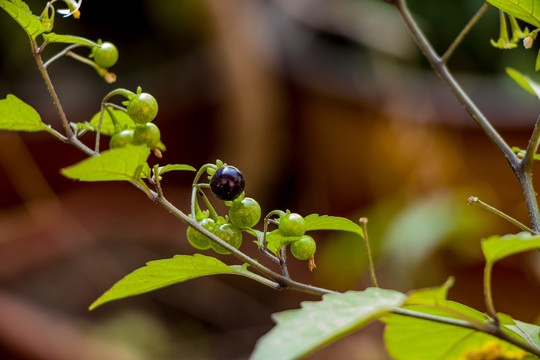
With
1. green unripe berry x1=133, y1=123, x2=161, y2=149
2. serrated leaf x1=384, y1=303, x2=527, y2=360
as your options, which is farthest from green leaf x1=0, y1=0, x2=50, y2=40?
serrated leaf x1=384, y1=303, x2=527, y2=360

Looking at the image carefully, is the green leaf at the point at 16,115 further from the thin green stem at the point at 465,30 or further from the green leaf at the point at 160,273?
the thin green stem at the point at 465,30

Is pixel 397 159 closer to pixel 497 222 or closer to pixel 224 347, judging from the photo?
pixel 497 222

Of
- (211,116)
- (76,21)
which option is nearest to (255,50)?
(211,116)

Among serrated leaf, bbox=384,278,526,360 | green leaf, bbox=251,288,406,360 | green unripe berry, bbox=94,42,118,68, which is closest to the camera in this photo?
green leaf, bbox=251,288,406,360

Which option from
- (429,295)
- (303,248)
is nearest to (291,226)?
(303,248)

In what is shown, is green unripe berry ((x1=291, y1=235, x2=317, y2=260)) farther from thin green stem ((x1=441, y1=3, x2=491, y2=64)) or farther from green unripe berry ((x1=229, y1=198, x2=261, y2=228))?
thin green stem ((x1=441, y1=3, x2=491, y2=64))

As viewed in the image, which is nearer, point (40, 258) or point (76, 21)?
point (40, 258)
